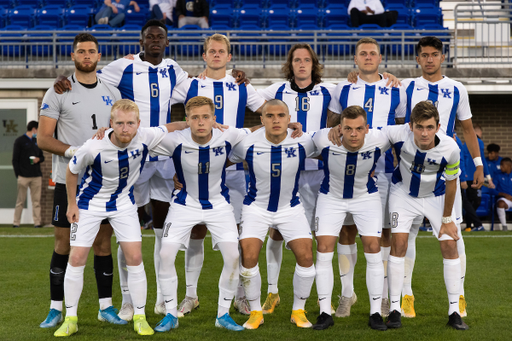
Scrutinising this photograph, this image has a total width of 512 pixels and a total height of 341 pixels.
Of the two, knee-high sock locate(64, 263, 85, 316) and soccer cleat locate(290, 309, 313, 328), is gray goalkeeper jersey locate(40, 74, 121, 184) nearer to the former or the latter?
knee-high sock locate(64, 263, 85, 316)

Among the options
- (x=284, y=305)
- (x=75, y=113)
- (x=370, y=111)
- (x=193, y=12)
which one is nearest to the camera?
(x=75, y=113)

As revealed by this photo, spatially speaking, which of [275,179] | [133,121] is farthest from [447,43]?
[133,121]

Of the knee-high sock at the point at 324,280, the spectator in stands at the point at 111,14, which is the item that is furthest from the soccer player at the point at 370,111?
the spectator in stands at the point at 111,14

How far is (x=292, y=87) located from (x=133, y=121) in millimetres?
1574

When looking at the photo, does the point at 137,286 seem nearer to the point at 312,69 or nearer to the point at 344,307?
the point at 344,307

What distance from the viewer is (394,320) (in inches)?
169

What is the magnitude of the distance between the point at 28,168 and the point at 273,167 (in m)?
7.98

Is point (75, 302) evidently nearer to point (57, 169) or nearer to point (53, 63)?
point (57, 169)

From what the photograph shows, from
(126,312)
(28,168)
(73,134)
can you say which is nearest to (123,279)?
(126,312)

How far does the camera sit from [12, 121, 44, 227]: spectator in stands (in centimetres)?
1090

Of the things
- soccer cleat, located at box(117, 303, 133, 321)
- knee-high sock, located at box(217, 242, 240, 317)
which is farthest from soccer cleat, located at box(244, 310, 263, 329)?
soccer cleat, located at box(117, 303, 133, 321)

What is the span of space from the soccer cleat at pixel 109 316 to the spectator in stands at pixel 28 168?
7165mm

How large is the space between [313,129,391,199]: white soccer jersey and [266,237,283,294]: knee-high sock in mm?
756

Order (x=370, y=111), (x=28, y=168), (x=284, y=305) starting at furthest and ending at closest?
(x=28, y=168) → (x=284, y=305) → (x=370, y=111)
